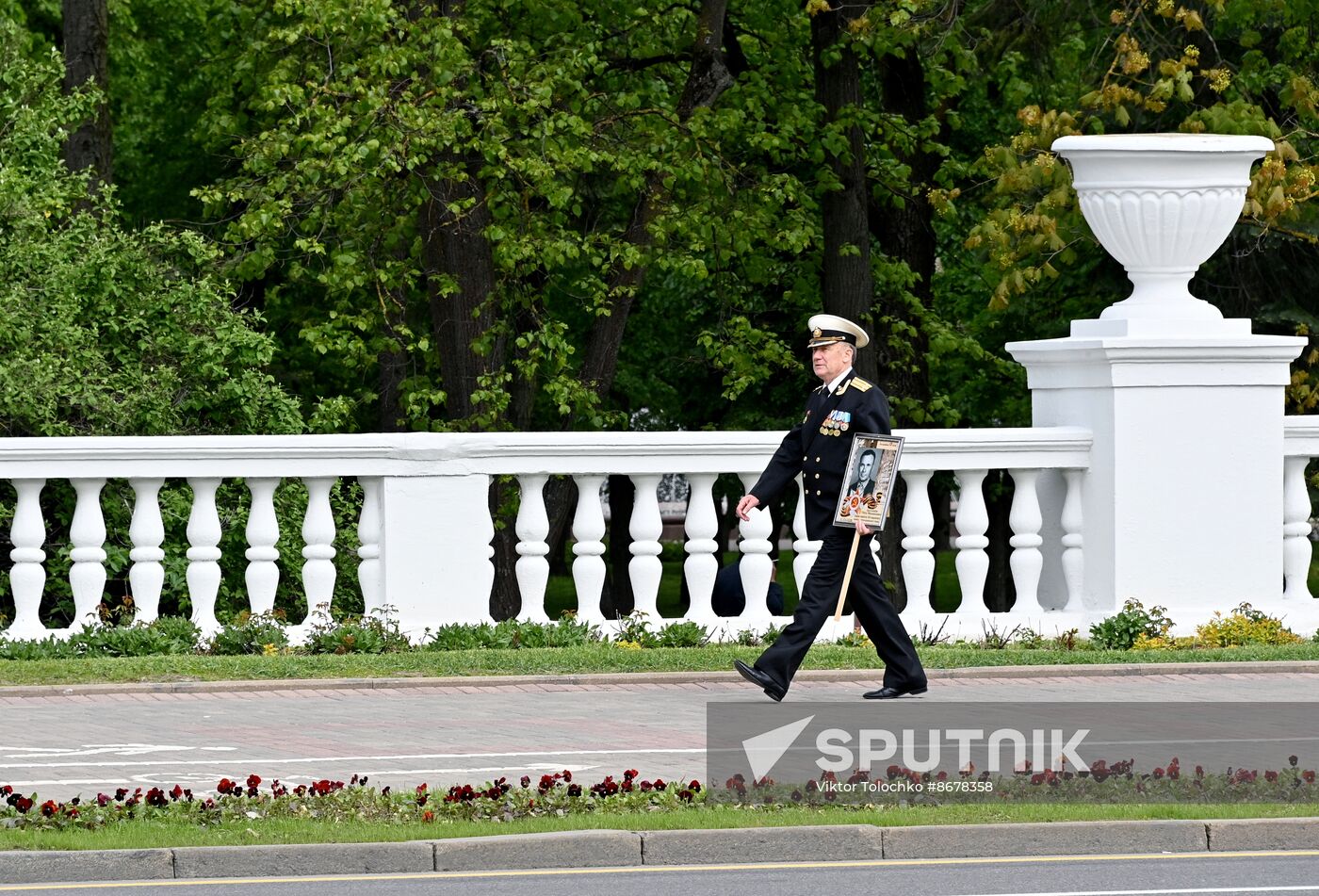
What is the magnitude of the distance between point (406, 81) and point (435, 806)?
47.1 feet

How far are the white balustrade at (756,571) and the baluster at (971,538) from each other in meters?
1.15

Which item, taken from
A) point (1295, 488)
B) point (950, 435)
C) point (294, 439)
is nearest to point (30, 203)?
point (294, 439)

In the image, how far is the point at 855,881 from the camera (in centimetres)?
748

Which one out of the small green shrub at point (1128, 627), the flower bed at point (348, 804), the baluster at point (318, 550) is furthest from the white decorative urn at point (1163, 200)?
the flower bed at point (348, 804)

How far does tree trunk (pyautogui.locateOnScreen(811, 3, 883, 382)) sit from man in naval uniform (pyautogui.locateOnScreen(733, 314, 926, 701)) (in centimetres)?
1394

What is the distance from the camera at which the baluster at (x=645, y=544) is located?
1323 cm

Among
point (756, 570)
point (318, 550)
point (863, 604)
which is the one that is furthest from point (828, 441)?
point (318, 550)

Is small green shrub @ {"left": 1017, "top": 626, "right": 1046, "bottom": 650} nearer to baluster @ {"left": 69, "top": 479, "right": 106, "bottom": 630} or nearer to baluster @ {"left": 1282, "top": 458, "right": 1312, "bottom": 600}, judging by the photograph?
baluster @ {"left": 1282, "top": 458, "right": 1312, "bottom": 600}

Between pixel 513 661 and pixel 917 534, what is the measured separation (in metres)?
2.63

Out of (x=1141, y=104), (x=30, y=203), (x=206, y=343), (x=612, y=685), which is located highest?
(x=1141, y=104)

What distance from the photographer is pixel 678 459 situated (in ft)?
43.2

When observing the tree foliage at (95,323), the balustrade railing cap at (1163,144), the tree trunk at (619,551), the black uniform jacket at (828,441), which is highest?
the balustrade railing cap at (1163,144)

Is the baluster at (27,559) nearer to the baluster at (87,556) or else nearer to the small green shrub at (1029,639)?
the baluster at (87,556)

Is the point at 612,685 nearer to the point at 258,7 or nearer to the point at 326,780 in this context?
the point at 326,780
